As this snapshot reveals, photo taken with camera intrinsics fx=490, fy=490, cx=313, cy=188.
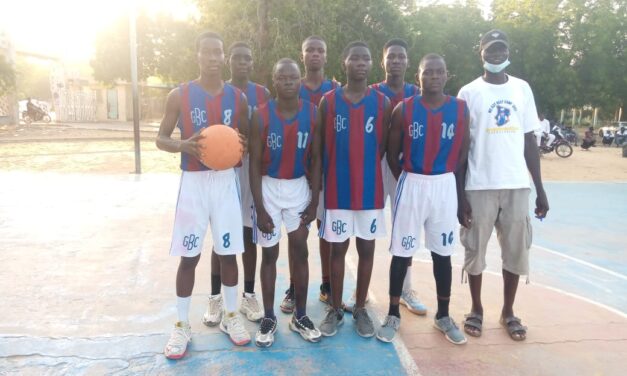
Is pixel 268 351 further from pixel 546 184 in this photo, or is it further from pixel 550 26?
pixel 550 26

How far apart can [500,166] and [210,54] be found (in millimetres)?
2061

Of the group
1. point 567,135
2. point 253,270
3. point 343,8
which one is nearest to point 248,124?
point 253,270

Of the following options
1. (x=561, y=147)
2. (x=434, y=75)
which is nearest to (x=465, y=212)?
(x=434, y=75)

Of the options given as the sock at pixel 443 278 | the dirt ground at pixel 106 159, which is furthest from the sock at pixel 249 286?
the dirt ground at pixel 106 159

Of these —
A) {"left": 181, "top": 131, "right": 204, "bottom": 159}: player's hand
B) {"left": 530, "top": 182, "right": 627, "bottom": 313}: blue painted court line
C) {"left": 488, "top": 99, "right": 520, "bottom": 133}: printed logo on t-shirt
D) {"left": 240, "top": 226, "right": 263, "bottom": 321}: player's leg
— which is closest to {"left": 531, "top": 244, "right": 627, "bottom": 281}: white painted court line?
{"left": 530, "top": 182, "right": 627, "bottom": 313}: blue painted court line

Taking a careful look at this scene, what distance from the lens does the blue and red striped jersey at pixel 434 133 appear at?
325 centimetres

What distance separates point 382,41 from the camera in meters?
17.9

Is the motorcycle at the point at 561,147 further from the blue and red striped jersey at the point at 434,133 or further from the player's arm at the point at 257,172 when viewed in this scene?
the player's arm at the point at 257,172

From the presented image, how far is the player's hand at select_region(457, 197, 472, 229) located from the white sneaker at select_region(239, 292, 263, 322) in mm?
1639

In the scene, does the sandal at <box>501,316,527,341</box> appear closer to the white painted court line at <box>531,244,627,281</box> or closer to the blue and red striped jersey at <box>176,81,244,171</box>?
the white painted court line at <box>531,244,627,281</box>

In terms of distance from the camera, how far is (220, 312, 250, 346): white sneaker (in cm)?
325

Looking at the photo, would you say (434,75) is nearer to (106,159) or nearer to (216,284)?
(216,284)

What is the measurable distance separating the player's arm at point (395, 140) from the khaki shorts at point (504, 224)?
1.78 feet

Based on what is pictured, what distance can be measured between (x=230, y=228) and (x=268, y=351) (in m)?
0.84
